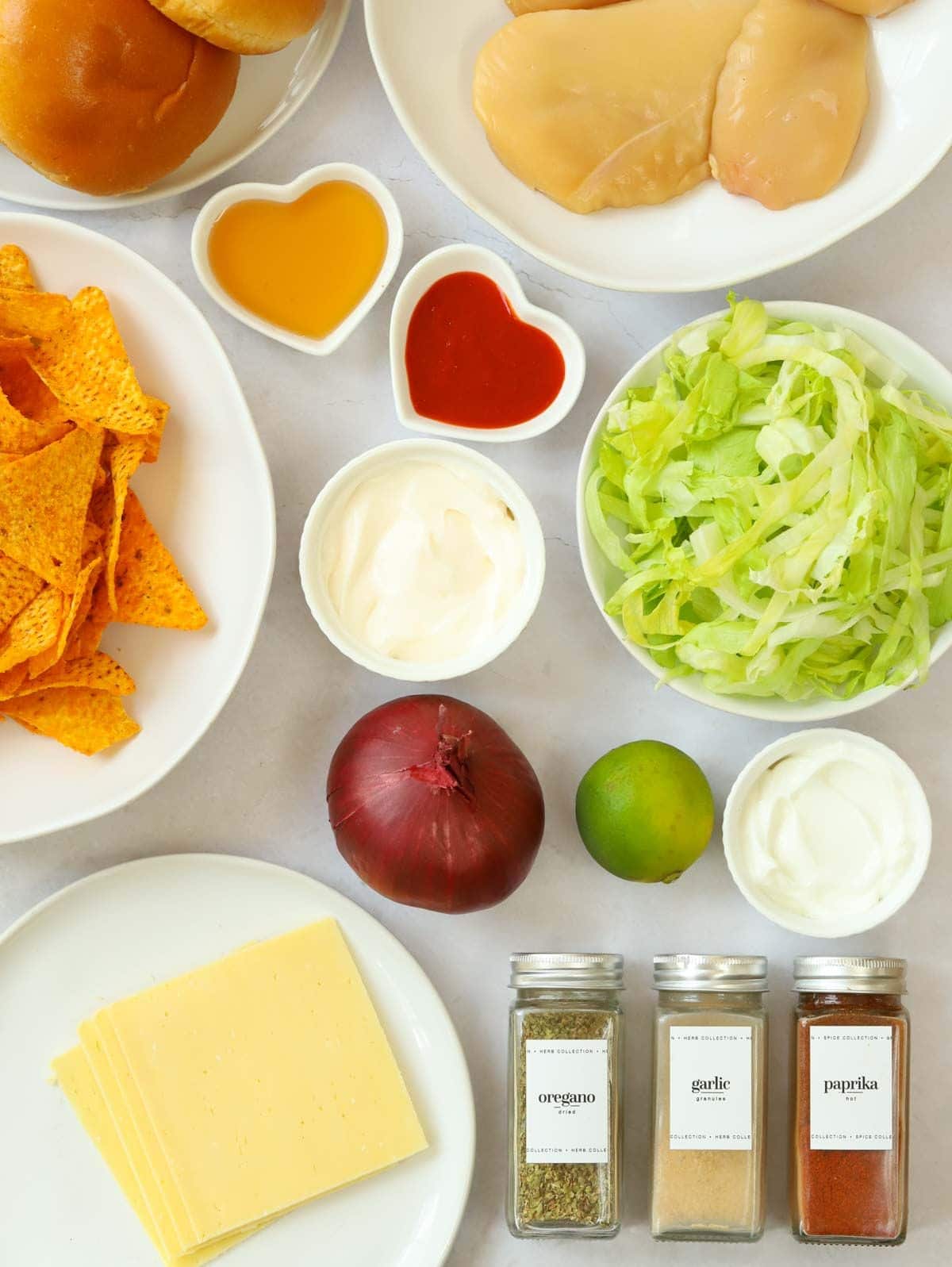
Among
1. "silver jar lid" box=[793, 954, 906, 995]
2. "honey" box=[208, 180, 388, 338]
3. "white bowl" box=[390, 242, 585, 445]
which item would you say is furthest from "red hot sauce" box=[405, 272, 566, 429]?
"silver jar lid" box=[793, 954, 906, 995]

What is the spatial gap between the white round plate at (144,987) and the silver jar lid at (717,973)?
346mm

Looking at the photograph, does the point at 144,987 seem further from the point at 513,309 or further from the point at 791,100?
the point at 791,100

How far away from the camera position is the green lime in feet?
5.26

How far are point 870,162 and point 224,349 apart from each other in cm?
92

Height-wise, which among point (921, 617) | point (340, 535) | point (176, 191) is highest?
point (176, 191)

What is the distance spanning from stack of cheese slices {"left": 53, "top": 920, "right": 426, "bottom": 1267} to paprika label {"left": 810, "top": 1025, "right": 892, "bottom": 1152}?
55 centimetres

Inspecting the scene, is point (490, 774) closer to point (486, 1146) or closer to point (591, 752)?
point (591, 752)

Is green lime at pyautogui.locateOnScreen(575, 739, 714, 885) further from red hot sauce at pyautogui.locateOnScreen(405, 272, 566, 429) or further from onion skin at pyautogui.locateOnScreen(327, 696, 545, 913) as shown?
red hot sauce at pyautogui.locateOnScreen(405, 272, 566, 429)

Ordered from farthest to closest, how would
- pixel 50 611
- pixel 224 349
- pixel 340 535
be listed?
pixel 224 349 < pixel 340 535 < pixel 50 611

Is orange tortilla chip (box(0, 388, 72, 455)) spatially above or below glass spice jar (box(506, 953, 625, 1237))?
above

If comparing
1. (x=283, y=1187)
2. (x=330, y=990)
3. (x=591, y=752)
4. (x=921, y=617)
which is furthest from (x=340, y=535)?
(x=283, y=1187)

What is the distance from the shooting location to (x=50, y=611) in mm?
1567

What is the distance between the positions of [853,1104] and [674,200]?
1.21 m

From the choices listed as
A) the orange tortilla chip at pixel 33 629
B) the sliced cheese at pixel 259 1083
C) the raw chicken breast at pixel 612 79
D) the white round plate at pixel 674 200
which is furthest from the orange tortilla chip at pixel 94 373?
the sliced cheese at pixel 259 1083
